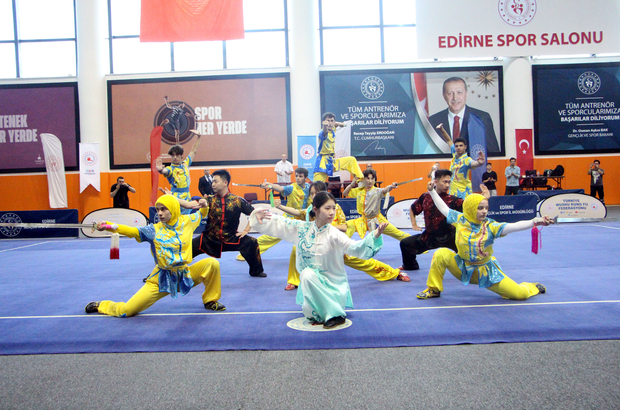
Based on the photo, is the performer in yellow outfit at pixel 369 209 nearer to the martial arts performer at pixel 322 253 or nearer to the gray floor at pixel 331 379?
the martial arts performer at pixel 322 253

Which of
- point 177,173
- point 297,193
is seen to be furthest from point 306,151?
point 297,193

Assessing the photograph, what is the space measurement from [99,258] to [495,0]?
42.9 feet

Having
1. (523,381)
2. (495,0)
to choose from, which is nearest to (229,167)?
(495,0)

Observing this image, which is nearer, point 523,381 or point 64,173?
point 523,381

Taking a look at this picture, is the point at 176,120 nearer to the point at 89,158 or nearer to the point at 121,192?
the point at 89,158

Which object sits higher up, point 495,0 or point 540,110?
point 495,0

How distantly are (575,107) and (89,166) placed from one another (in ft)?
54.5

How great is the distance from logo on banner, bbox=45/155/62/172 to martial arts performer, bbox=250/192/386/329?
13631 mm

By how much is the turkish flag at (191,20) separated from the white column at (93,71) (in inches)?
104

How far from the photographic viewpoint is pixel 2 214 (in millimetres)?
10609

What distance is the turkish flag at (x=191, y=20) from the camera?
42.7 feet

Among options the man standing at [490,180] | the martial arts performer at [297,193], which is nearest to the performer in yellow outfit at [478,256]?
the martial arts performer at [297,193]

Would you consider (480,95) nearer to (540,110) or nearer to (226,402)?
(540,110)

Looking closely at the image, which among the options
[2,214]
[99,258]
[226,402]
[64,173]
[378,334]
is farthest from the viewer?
[64,173]
